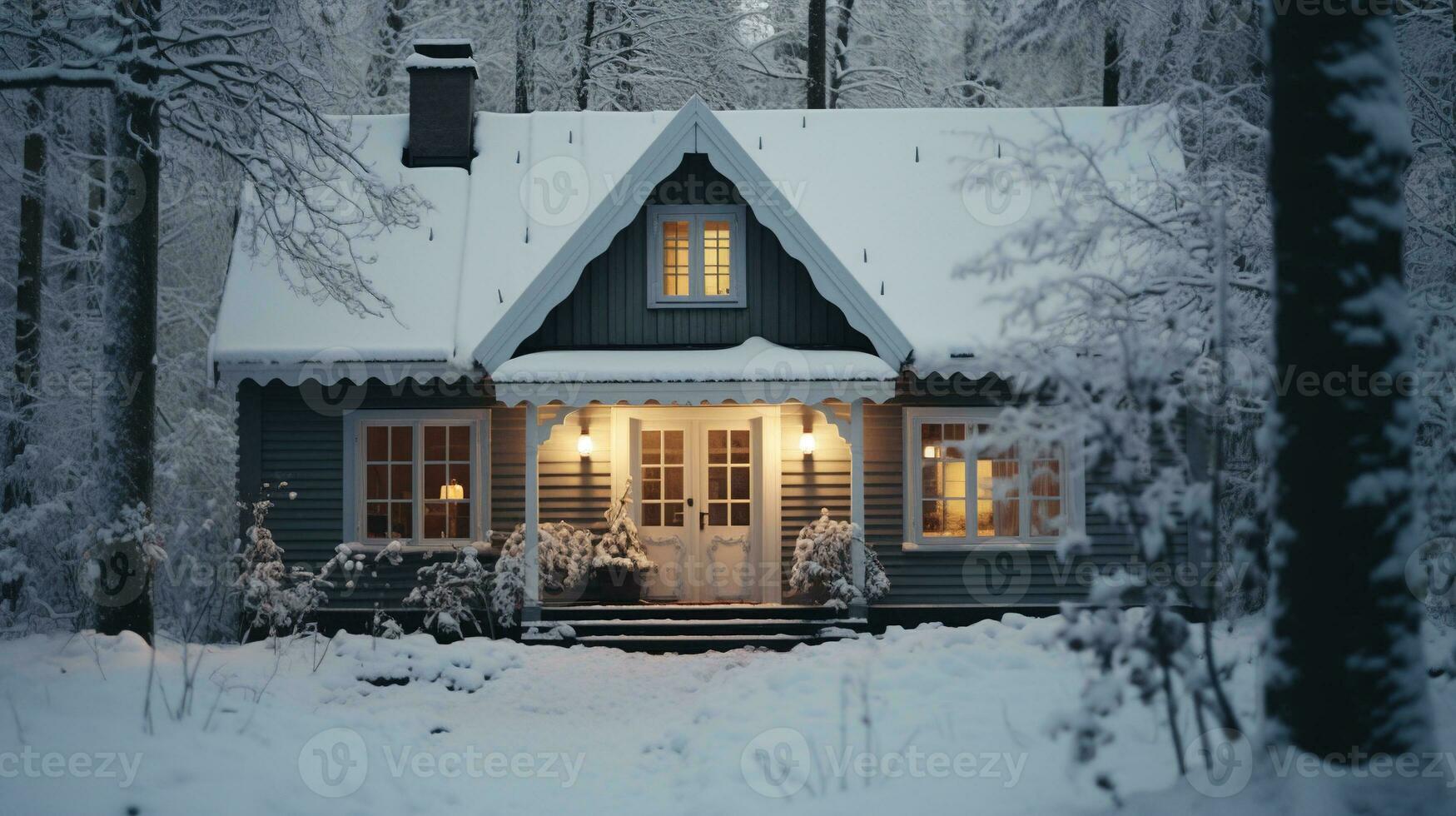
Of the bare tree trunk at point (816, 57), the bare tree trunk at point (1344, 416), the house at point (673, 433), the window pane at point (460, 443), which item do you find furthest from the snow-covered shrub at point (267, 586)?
the bare tree trunk at point (816, 57)

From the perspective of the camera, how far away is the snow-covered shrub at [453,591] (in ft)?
36.8

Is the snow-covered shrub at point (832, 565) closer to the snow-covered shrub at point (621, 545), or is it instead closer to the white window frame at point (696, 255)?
the snow-covered shrub at point (621, 545)

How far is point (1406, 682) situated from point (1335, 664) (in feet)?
0.87

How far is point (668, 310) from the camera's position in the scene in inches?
477

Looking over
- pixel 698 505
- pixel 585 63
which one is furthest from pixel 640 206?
pixel 585 63

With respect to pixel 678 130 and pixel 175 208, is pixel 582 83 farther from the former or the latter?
pixel 678 130

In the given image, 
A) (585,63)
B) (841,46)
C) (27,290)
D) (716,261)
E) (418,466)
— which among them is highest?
(841,46)

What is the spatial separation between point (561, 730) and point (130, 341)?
5.26m

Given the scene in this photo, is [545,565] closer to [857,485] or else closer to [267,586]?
[267,586]

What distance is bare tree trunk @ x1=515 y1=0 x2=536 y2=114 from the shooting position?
19000 millimetres

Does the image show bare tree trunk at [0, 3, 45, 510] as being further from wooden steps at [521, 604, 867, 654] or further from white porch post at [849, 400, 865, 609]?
white porch post at [849, 400, 865, 609]

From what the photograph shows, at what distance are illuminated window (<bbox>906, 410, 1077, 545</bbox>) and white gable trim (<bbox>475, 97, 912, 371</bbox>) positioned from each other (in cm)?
150

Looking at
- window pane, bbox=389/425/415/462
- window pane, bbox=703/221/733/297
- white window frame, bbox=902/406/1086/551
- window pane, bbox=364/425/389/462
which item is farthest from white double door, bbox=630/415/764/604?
window pane, bbox=364/425/389/462

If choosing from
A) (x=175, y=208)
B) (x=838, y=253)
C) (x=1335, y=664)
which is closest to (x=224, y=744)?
(x=1335, y=664)
